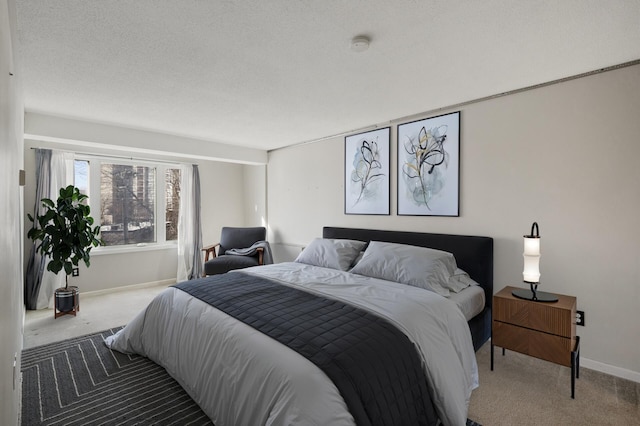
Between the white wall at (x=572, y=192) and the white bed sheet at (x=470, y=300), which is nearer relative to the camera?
the white wall at (x=572, y=192)

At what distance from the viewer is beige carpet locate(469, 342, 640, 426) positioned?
1922 millimetres

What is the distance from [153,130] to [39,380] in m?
2.90

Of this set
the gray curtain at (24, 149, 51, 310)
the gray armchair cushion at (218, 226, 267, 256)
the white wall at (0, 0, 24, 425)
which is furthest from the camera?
the gray armchair cushion at (218, 226, 267, 256)

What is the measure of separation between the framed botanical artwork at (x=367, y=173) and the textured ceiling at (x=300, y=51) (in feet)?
2.06

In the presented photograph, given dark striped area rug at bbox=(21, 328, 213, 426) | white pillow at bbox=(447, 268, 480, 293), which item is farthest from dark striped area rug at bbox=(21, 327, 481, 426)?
white pillow at bbox=(447, 268, 480, 293)

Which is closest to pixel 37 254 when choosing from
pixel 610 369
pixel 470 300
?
pixel 470 300

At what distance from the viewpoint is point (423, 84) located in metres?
2.63

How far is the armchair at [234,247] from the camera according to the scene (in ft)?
14.8

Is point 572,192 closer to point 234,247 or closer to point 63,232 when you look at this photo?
point 234,247

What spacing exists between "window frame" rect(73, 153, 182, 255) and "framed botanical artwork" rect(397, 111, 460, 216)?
3.84 metres

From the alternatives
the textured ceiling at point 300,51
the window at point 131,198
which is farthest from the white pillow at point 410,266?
the window at point 131,198

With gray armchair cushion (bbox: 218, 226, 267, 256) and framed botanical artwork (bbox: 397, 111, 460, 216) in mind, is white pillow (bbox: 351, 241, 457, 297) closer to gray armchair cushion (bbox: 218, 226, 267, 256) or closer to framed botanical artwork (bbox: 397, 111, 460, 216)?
framed botanical artwork (bbox: 397, 111, 460, 216)

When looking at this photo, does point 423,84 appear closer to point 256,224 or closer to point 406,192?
point 406,192

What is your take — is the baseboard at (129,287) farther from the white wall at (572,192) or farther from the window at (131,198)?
the white wall at (572,192)
